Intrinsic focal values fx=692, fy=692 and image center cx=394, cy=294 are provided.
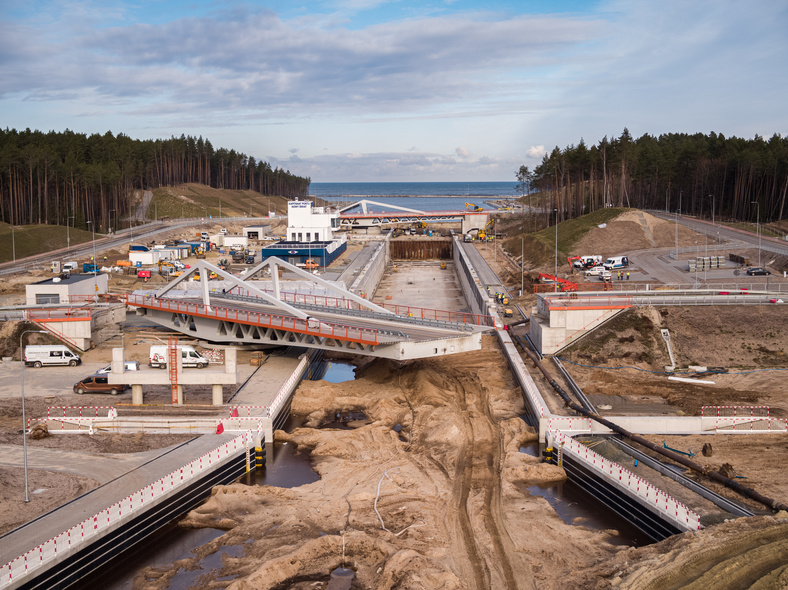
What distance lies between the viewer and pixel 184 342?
5159 cm

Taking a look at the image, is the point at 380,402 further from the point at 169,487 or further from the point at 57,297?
the point at 57,297

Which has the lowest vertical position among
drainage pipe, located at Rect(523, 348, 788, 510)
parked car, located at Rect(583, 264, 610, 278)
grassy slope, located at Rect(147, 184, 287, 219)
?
drainage pipe, located at Rect(523, 348, 788, 510)

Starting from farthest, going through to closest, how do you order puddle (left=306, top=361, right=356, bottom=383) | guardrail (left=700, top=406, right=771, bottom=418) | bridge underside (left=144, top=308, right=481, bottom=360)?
puddle (left=306, top=361, right=356, bottom=383)
bridge underside (left=144, top=308, right=481, bottom=360)
guardrail (left=700, top=406, right=771, bottom=418)

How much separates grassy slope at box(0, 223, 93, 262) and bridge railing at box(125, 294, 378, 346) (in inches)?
1672

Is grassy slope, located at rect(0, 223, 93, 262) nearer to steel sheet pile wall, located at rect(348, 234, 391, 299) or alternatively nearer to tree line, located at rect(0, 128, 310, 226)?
tree line, located at rect(0, 128, 310, 226)

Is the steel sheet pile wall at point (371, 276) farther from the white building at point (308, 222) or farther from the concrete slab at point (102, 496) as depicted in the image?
the concrete slab at point (102, 496)

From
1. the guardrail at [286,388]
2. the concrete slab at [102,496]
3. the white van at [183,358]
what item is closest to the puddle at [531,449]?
the guardrail at [286,388]

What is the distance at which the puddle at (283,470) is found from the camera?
30375mm

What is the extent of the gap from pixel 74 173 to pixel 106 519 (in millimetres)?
102609

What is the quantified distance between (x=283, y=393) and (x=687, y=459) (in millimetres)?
20753

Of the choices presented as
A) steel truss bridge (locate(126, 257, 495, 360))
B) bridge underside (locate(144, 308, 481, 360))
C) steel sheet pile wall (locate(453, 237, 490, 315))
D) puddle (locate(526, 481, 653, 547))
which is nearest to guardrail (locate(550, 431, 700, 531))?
puddle (locate(526, 481, 653, 547))

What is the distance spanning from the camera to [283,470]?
31625 millimetres

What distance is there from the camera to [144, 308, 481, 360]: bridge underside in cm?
3966

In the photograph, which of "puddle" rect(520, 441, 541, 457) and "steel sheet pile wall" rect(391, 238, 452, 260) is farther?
"steel sheet pile wall" rect(391, 238, 452, 260)
